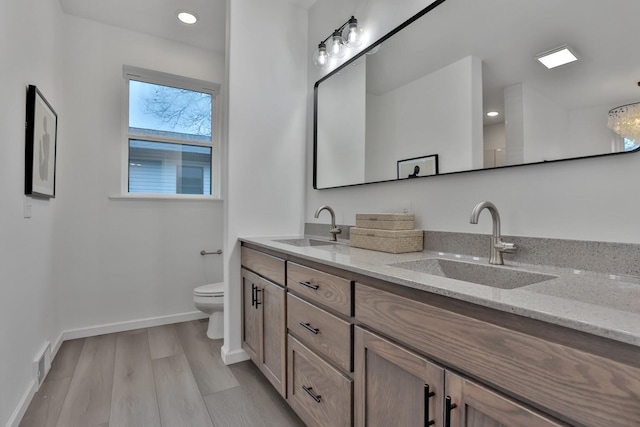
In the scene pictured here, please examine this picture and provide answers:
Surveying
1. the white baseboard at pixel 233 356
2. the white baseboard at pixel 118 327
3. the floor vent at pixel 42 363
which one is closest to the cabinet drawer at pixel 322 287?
the white baseboard at pixel 233 356

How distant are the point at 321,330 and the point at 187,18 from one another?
2759 millimetres

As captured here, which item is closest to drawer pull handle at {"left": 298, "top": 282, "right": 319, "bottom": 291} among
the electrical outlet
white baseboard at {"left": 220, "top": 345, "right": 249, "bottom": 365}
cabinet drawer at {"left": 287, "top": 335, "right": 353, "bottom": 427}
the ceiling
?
cabinet drawer at {"left": 287, "top": 335, "right": 353, "bottom": 427}

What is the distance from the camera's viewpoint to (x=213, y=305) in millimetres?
2613

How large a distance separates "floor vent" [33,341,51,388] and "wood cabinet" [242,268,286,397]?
3.85 ft

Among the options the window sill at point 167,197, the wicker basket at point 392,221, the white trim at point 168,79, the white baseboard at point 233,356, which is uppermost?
the white trim at point 168,79

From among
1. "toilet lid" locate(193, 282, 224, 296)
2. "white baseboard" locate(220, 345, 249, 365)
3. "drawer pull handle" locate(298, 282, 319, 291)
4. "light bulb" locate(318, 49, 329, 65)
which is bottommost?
"white baseboard" locate(220, 345, 249, 365)

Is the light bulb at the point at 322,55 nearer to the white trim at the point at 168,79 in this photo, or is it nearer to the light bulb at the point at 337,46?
the light bulb at the point at 337,46

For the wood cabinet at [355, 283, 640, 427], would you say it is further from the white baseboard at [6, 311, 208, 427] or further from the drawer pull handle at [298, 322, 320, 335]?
the white baseboard at [6, 311, 208, 427]

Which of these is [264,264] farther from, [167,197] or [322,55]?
[167,197]

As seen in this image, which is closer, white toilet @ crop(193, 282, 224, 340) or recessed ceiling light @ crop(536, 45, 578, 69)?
recessed ceiling light @ crop(536, 45, 578, 69)

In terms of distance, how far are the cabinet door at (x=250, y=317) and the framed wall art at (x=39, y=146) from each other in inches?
50.7

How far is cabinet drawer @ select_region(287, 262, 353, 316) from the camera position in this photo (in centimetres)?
114

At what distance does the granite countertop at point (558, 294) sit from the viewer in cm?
55

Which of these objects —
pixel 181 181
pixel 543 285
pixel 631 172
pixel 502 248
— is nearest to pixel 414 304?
→ pixel 543 285
